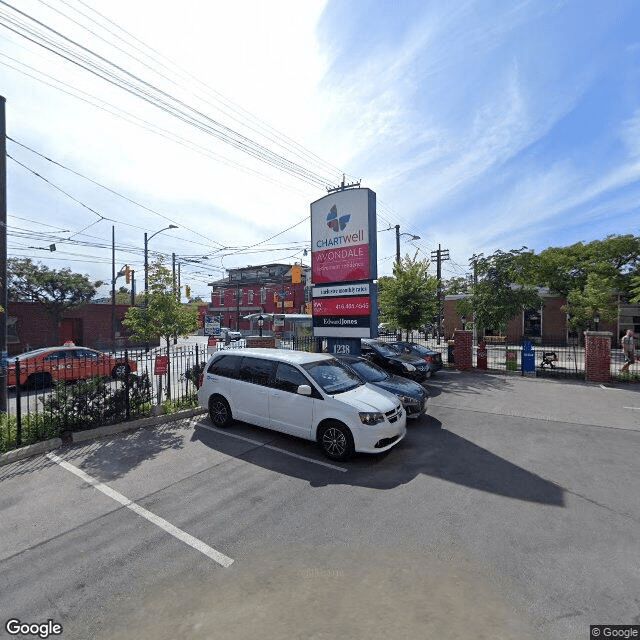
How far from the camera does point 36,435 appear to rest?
6.50 meters

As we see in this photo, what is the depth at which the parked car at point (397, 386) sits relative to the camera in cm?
798

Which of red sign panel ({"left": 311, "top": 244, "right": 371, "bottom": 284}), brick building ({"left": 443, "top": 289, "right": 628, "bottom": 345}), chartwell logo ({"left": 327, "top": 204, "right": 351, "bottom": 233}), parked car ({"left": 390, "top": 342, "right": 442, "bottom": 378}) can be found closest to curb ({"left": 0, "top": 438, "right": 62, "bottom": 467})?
red sign panel ({"left": 311, "top": 244, "right": 371, "bottom": 284})

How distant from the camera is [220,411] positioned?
7609 mm

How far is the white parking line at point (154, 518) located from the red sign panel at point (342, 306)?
750 centimetres

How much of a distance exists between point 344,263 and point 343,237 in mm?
797

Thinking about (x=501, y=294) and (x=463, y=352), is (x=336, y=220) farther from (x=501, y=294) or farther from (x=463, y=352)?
(x=501, y=294)

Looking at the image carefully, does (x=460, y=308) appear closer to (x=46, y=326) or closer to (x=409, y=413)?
(x=409, y=413)

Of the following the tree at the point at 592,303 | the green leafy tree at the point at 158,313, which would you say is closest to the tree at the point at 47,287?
the green leafy tree at the point at 158,313

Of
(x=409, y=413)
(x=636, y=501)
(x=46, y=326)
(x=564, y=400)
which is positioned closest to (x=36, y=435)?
(x=409, y=413)

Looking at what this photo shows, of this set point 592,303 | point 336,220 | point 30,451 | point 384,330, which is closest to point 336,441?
point 30,451

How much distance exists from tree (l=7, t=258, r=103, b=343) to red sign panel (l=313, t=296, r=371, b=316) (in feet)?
70.8

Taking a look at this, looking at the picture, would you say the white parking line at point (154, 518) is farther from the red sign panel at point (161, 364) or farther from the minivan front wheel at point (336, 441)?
the red sign panel at point (161, 364)

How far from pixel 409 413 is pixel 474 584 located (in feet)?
16.0

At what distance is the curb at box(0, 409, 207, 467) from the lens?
19.5 feet
